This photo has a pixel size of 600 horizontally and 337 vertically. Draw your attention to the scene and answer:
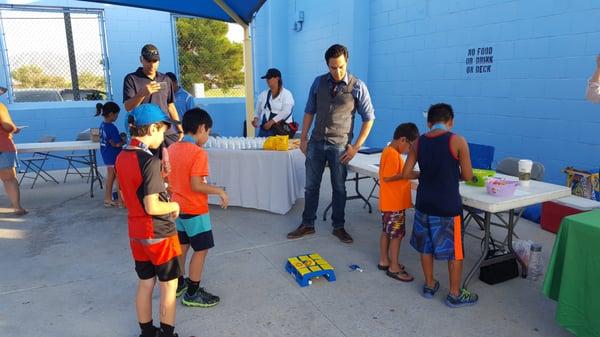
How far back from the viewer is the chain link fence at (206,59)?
30.1 feet

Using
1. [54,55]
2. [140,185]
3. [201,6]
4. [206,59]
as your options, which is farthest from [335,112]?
[206,59]

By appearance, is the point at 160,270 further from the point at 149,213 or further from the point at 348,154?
the point at 348,154

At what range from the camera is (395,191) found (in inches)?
119

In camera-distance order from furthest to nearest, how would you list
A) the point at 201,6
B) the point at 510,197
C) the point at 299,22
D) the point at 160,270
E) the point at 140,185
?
the point at 299,22
the point at 201,6
the point at 510,197
the point at 160,270
the point at 140,185

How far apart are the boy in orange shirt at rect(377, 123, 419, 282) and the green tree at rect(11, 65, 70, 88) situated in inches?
281

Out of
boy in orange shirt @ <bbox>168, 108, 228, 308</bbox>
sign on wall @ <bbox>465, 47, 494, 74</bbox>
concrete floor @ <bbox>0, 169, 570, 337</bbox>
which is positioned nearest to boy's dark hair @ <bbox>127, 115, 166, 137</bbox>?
boy in orange shirt @ <bbox>168, 108, 228, 308</bbox>

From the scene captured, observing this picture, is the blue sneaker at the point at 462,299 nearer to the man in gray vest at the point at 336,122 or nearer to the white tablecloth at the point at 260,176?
the man in gray vest at the point at 336,122

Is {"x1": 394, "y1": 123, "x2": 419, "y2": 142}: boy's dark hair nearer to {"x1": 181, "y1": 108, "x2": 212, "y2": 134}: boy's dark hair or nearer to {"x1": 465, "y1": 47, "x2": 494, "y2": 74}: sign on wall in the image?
{"x1": 181, "y1": 108, "x2": 212, "y2": 134}: boy's dark hair

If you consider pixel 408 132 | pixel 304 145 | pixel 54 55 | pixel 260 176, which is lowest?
pixel 260 176

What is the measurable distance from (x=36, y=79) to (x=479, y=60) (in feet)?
25.2

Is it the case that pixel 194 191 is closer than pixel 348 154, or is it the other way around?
pixel 194 191

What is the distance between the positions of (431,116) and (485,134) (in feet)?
9.22

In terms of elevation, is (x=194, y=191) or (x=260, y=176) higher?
(x=194, y=191)

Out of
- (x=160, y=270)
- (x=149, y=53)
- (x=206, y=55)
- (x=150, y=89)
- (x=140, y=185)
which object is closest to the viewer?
(x=140, y=185)
